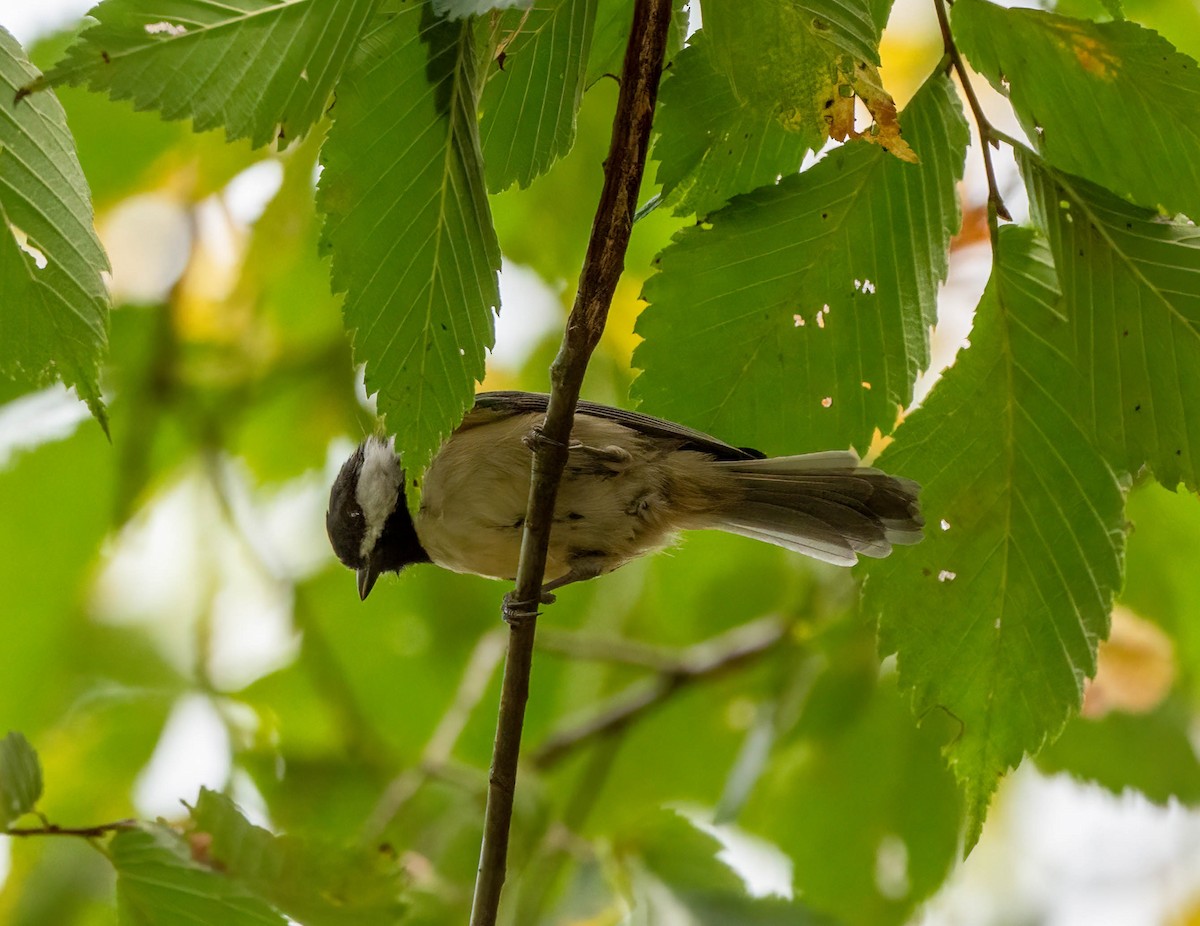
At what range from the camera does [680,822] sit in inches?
120

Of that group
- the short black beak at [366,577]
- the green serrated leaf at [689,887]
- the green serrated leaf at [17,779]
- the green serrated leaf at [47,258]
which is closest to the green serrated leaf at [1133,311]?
the green serrated leaf at [47,258]

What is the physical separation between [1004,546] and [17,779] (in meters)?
1.64

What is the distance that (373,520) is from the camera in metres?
3.54

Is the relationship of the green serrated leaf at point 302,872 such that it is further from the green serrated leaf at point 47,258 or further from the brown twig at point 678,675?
the brown twig at point 678,675

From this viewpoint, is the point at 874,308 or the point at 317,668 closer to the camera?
the point at 874,308

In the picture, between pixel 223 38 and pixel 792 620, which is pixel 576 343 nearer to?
pixel 223 38

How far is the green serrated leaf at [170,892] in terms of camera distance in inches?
77.1

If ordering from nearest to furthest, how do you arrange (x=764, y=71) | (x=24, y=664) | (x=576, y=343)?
1. (x=764, y=71)
2. (x=576, y=343)
3. (x=24, y=664)

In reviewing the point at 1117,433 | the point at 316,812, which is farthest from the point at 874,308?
the point at 316,812

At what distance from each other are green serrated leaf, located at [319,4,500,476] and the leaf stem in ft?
2.33

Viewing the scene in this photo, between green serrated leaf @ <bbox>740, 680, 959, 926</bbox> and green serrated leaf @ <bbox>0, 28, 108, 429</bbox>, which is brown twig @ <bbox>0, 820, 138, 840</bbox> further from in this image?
green serrated leaf @ <bbox>740, 680, 959, 926</bbox>

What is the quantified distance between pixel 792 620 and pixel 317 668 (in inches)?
67.3

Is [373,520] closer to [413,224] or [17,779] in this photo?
[17,779]

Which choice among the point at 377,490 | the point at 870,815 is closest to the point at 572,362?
the point at 377,490
